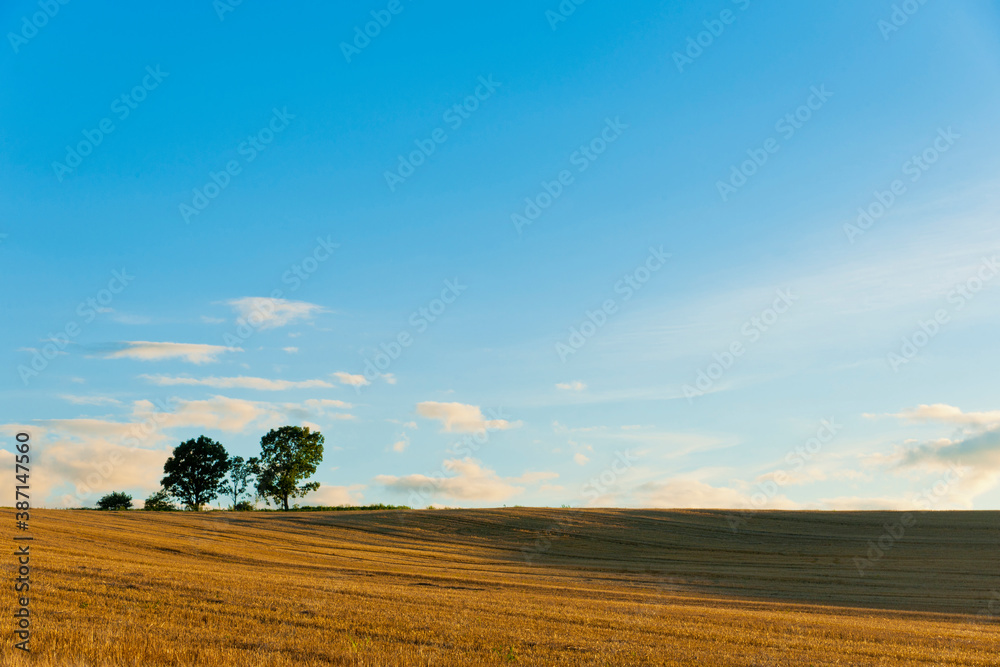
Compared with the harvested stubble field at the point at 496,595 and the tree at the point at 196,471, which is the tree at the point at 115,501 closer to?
the tree at the point at 196,471

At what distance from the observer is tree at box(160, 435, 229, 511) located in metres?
90.0

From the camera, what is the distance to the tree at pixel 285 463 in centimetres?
8931

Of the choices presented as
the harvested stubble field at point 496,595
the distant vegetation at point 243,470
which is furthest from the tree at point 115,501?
the harvested stubble field at point 496,595

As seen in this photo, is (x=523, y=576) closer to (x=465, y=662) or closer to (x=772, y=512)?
(x=465, y=662)

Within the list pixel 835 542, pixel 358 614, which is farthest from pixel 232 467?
pixel 358 614

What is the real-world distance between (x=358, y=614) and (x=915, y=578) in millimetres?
35808

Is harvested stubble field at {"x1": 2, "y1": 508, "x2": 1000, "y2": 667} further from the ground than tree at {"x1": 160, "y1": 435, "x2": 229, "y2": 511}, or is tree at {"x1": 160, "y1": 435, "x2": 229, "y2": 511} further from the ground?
tree at {"x1": 160, "y1": 435, "x2": 229, "y2": 511}

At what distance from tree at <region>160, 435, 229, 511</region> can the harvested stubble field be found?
30856 millimetres

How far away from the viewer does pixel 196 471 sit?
3565 inches

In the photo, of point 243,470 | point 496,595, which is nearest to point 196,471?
point 243,470

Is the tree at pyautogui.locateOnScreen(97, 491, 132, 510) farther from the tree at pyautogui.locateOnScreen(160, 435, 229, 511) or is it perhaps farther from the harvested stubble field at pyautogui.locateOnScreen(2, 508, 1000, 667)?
the harvested stubble field at pyautogui.locateOnScreen(2, 508, 1000, 667)

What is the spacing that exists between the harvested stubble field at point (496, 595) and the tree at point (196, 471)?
30856 mm

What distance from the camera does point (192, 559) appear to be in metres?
33.2

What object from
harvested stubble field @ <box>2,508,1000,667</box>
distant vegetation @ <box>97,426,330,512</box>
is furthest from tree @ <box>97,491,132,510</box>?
harvested stubble field @ <box>2,508,1000,667</box>
